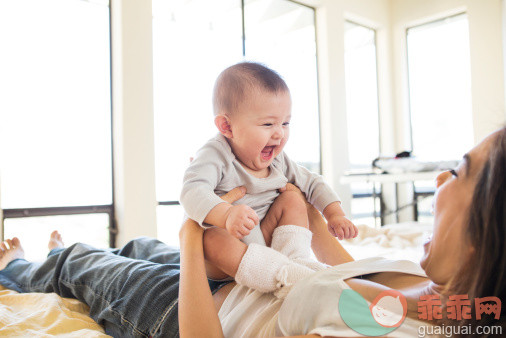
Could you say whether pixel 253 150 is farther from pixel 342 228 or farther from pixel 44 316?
pixel 44 316

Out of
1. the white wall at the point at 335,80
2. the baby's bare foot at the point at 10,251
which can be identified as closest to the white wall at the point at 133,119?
the white wall at the point at 335,80

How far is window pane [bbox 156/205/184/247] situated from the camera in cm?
317

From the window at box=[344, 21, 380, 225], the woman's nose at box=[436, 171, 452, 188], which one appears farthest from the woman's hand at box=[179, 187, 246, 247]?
the window at box=[344, 21, 380, 225]

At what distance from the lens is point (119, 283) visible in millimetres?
1064

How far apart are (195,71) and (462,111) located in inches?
116

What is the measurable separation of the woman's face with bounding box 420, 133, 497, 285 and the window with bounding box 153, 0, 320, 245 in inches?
90.1

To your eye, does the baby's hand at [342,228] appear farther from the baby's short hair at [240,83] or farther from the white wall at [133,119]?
the white wall at [133,119]

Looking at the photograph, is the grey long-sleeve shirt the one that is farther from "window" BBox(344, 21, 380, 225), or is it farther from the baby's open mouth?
"window" BBox(344, 21, 380, 225)

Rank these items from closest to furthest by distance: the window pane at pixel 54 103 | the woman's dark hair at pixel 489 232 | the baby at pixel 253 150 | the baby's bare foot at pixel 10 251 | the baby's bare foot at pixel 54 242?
1. the woman's dark hair at pixel 489 232
2. the baby at pixel 253 150
3. the baby's bare foot at pixel 10 251
4. the baby's bare foot at pixel 54 242
5. the window pane at pixel 54 103

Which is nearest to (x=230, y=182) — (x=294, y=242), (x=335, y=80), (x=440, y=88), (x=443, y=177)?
(x=294, y=242)

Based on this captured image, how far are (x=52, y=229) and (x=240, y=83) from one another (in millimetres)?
2316

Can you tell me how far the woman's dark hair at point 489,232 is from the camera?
530 mm

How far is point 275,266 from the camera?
0.79 metres

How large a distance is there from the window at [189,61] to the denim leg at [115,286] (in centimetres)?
158
